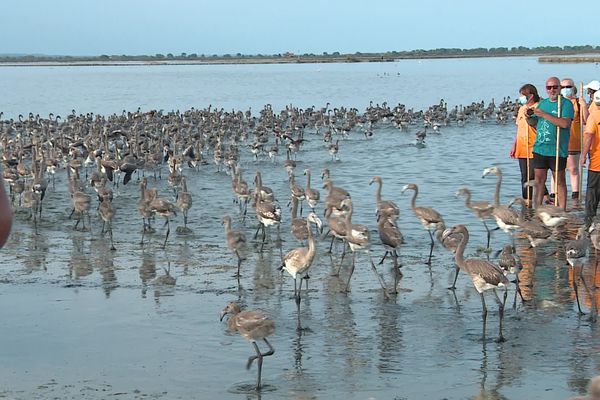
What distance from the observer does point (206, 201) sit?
64.6 feet

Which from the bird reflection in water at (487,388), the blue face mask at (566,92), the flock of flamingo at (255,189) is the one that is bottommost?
the bird reflection in water at (487,388)

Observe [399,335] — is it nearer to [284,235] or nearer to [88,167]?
[284,235]

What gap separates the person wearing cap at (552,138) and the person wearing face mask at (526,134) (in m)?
0.43

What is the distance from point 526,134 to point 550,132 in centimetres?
113

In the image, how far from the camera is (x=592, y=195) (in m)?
14.7

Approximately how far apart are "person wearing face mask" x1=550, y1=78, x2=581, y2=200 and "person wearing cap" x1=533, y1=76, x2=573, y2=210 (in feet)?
0.86

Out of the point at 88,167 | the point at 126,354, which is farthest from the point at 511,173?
the point at 126,354

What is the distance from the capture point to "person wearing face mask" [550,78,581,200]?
15992mm

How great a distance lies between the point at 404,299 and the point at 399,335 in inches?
57.9

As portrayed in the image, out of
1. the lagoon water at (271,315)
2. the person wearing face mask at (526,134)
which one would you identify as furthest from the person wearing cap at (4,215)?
the person wearing face mask at (526,134)

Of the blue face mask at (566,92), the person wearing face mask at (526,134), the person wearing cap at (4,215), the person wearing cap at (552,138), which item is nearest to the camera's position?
the person wearing cap at (4,215)

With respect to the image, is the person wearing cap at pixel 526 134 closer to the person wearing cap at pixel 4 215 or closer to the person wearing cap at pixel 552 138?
the person wearing cap at pixel 552 138

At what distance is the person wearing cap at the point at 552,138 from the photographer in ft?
50.2

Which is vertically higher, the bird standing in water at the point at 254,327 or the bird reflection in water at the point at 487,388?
the bird standing in water at the point at 254,327
